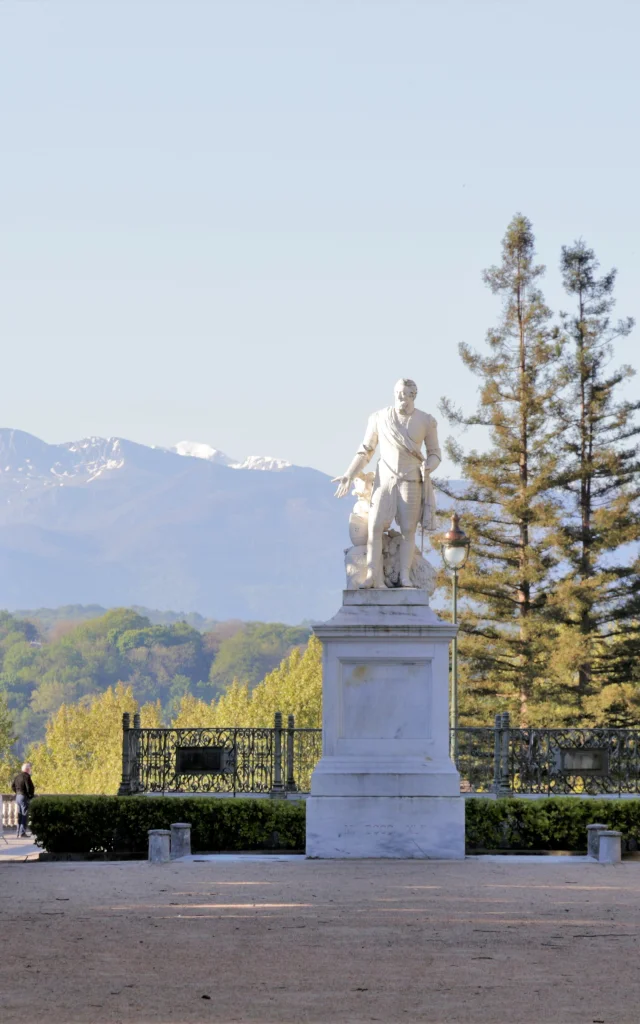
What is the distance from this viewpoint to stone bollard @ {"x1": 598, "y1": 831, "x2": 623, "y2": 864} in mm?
18250

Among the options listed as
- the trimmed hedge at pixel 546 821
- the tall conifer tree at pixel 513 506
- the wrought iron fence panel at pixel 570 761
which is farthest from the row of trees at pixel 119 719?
the trimmed hedge at pixel 546 821

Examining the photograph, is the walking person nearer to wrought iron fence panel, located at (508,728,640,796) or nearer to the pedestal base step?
wrought iron fence panel, located at (508,728,640,796)

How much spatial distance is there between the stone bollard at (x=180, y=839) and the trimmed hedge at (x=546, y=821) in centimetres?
335

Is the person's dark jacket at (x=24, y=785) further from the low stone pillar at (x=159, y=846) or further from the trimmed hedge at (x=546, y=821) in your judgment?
the trimmed hedge at (x=546, y=821)

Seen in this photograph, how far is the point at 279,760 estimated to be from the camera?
2202 cm

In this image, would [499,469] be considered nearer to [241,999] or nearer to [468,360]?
[468,360]

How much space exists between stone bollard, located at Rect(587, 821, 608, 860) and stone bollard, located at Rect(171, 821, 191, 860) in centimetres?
466

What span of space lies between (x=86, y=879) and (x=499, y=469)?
1348 inches

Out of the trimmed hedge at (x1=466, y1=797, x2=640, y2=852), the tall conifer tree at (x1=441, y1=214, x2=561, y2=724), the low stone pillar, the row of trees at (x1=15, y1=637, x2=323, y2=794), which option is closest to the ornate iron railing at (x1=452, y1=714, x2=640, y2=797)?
the trimmed hedge at (x1=466, y1=797, x2=640, y2=852)

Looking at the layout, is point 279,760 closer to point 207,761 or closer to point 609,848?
point 207,761

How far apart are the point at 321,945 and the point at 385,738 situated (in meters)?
7.19

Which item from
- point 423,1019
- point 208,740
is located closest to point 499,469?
point 208,740

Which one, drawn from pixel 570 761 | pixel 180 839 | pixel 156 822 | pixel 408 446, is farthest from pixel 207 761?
pixel 408 446

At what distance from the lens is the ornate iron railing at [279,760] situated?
21.6 m
